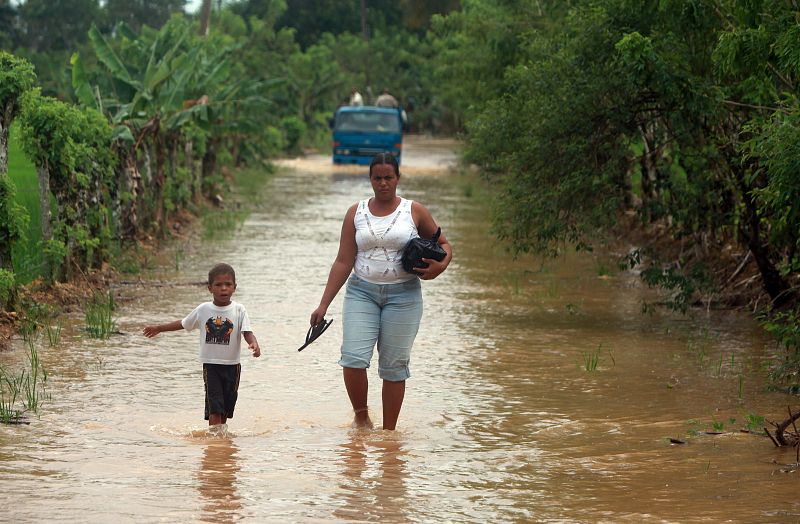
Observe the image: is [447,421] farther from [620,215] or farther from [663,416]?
[620,215]

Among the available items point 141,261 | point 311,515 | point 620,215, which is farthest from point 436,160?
point 311,515

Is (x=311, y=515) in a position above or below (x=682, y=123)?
below

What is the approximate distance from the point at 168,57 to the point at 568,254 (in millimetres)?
5976

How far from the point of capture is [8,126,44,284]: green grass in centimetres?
1285

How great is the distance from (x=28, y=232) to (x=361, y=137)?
2599cm

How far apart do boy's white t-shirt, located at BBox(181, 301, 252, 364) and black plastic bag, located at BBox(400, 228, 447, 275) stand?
96 cm

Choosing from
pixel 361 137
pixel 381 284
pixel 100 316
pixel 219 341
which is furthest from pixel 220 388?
pixel 361 137

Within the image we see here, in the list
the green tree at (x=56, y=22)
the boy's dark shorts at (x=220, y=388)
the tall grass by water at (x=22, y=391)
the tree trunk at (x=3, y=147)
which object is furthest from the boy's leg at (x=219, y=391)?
the green tree at (x=56, y=22)

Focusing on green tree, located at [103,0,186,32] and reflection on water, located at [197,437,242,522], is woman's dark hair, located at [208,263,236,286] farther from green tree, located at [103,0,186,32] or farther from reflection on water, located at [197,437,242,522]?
green tree, located at [103,0,186,32]

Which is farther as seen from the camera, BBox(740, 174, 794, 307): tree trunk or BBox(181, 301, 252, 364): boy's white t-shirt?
BBox(740, 174, 794, 307): tree trunk

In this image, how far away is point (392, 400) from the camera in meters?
8.09

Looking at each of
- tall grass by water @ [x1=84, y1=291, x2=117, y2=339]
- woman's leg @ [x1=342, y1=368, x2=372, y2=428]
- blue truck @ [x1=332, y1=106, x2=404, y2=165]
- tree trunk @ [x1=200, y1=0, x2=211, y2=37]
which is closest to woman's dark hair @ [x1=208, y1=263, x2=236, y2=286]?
woman's leg @ [x1=342, y1=368, x2=372, y2=428]

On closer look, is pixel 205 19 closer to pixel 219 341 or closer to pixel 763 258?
pixel 763 258

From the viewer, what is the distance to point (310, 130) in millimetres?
51812
